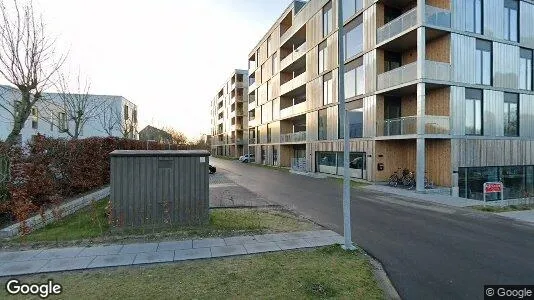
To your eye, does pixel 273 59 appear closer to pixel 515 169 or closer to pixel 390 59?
pixel 390 59

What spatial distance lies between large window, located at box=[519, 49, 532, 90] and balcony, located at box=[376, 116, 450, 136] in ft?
26.9

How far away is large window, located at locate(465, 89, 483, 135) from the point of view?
1890 centimetres

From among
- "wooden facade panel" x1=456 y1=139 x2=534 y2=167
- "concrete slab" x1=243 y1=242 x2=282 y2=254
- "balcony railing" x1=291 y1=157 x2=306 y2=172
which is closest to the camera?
"concrete slab" x1=243 y1=242 x2=282 y2=254

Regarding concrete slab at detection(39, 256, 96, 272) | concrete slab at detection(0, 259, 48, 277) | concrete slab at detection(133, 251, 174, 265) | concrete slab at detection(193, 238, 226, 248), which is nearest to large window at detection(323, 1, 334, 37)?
concrete slab at detection(193, 238, 226, 248)

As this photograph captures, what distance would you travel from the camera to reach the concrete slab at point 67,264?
5633 millimetres

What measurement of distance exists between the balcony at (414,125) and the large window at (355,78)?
4.08 meters

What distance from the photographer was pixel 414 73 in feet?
59.9

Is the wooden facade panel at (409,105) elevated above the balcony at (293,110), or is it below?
below

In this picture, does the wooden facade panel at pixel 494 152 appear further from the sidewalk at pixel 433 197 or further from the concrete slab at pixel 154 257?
the concrete slab at pixel 154 257

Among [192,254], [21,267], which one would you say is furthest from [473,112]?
[21,267]

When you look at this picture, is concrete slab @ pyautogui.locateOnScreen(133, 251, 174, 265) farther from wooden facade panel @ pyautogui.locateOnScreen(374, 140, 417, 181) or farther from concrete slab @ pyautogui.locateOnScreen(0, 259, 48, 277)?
wooden facade panel @ pyautogui.locateOnScreen(374, 140, 417, 181)

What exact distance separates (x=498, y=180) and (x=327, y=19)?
19.2 metres

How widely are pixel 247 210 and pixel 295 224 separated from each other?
2.54m

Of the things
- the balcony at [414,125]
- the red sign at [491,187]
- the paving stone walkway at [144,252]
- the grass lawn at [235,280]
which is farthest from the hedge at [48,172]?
the red sign at [491,187]
